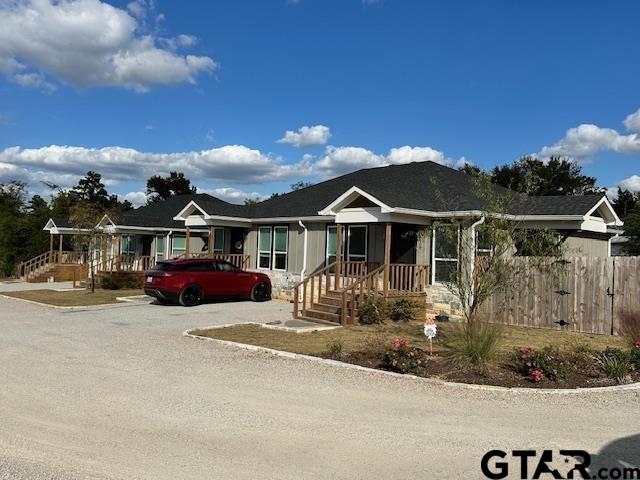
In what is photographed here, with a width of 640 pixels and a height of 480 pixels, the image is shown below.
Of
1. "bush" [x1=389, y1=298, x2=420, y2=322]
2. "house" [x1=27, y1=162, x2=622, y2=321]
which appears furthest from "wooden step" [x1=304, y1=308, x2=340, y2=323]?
"bush" [x1=389, y1=298, x2=420, y2=322]

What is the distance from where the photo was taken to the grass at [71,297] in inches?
733

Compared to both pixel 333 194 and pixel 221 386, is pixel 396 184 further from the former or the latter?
pixel 221 386

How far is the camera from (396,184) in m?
19.6

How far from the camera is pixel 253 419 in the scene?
241 inches

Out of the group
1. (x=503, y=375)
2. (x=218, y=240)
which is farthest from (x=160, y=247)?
(x=503, y=375)

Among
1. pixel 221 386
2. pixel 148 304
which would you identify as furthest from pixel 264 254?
pixel 221 386

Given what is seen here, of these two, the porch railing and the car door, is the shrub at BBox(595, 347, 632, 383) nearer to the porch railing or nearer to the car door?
the car door

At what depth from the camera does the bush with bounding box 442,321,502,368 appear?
28.6 ft

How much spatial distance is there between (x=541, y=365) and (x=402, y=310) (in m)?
6.80

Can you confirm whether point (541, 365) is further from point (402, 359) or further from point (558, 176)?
point (558, 176)

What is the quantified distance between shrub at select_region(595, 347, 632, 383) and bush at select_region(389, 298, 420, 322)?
6419mm

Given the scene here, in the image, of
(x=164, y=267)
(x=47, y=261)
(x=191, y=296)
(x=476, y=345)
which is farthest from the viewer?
(x=47, y=261)

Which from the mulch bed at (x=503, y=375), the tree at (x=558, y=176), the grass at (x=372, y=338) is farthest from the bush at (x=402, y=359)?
the tree at (x=558, y=176)

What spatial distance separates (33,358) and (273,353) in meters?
4.03
